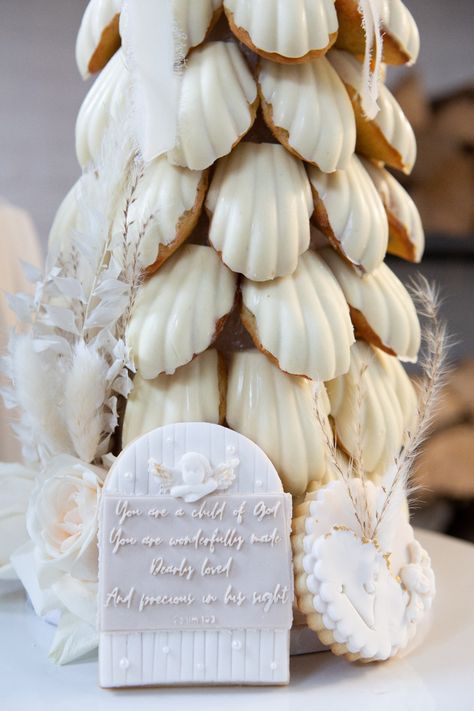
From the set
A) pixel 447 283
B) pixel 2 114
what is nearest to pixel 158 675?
pixel 2 114

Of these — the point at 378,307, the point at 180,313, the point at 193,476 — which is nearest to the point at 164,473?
the point at 193,476

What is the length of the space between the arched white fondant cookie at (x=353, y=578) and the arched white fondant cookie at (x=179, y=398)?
107mm

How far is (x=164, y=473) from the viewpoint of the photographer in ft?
1.99

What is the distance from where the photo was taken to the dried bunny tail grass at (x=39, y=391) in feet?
2.21

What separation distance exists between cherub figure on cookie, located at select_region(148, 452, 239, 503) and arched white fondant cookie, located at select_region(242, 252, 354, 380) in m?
0.09

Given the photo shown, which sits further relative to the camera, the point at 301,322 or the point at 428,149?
the point at 428,149

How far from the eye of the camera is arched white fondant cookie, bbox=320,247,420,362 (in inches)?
27.9

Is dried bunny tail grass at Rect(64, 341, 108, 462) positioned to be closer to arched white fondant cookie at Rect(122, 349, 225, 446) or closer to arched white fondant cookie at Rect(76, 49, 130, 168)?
arched white fondant cookie at Rect(122, 349, 225, 446)

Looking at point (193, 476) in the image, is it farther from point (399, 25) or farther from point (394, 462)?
point (399, 25)

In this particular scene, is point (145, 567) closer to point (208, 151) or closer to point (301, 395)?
point (301, 395)

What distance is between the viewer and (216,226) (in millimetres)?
653

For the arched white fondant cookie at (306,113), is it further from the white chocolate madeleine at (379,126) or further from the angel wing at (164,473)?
the angel wing at (164,473)

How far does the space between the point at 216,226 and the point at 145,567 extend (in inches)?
10.2

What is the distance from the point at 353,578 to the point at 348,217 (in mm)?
281
